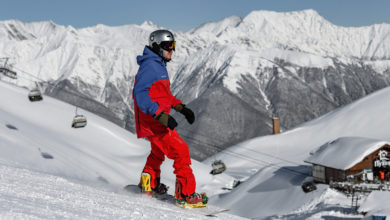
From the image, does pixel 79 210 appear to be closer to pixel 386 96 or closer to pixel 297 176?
pixel 297 176

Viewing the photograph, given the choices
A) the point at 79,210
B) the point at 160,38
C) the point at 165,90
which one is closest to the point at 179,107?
the point at 165,90

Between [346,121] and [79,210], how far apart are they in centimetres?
6935

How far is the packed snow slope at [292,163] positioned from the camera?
112 feet

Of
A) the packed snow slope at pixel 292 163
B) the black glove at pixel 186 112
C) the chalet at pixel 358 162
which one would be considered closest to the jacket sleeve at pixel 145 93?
the black glove at pixel 186 112

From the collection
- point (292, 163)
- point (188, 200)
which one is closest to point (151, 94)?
point (188, 200)

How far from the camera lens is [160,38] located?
5730 millimetres

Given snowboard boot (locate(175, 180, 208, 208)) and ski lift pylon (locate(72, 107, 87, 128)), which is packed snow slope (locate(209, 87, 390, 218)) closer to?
ski lift pylon (locate(72, 107, 87, 128))

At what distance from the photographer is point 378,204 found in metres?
22.3

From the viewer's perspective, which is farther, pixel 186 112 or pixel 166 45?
pixel 166 45

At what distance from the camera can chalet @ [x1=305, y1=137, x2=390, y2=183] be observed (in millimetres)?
35219

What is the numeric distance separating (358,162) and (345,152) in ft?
7.03

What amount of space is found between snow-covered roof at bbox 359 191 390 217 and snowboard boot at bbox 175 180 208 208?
1677cm

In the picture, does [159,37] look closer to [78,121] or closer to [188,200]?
[188,200]

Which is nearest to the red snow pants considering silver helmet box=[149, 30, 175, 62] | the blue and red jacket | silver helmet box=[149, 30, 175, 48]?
the blue and red jacket
